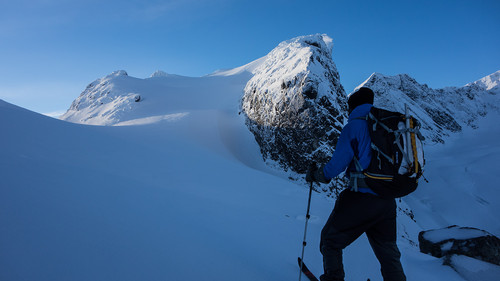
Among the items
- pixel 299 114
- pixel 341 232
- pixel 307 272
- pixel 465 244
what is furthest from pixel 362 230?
pixel 299 114

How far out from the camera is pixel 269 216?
4.77m

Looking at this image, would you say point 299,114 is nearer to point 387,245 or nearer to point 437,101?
point 387,245

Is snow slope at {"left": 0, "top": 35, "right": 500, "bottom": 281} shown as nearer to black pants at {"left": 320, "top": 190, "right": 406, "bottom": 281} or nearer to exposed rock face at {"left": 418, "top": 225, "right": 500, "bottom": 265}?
exposed rock face at {"left": 418, "top": 225, "right": 500, "bottom": 265}

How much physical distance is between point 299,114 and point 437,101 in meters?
92.9

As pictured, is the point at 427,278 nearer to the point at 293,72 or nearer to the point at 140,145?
the point at 140,145

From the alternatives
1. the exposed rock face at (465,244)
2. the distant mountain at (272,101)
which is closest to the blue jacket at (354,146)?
the exposed rock face at (465,244)

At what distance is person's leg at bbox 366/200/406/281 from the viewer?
2.31 m

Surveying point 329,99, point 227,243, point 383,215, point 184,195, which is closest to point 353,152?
point 383,215

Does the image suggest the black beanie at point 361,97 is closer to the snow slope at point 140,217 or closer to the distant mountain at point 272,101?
the snow slope at point 140,217

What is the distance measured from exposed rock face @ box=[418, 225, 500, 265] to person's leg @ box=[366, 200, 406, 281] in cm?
319

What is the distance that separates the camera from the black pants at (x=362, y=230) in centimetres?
228

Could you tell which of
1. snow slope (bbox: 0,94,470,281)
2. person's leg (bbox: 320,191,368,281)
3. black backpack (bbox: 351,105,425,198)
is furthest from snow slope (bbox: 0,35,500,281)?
black backpack (bbox: 351,105,425,198)

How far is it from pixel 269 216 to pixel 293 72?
12580mm

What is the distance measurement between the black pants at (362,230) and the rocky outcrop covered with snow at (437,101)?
59334mm
